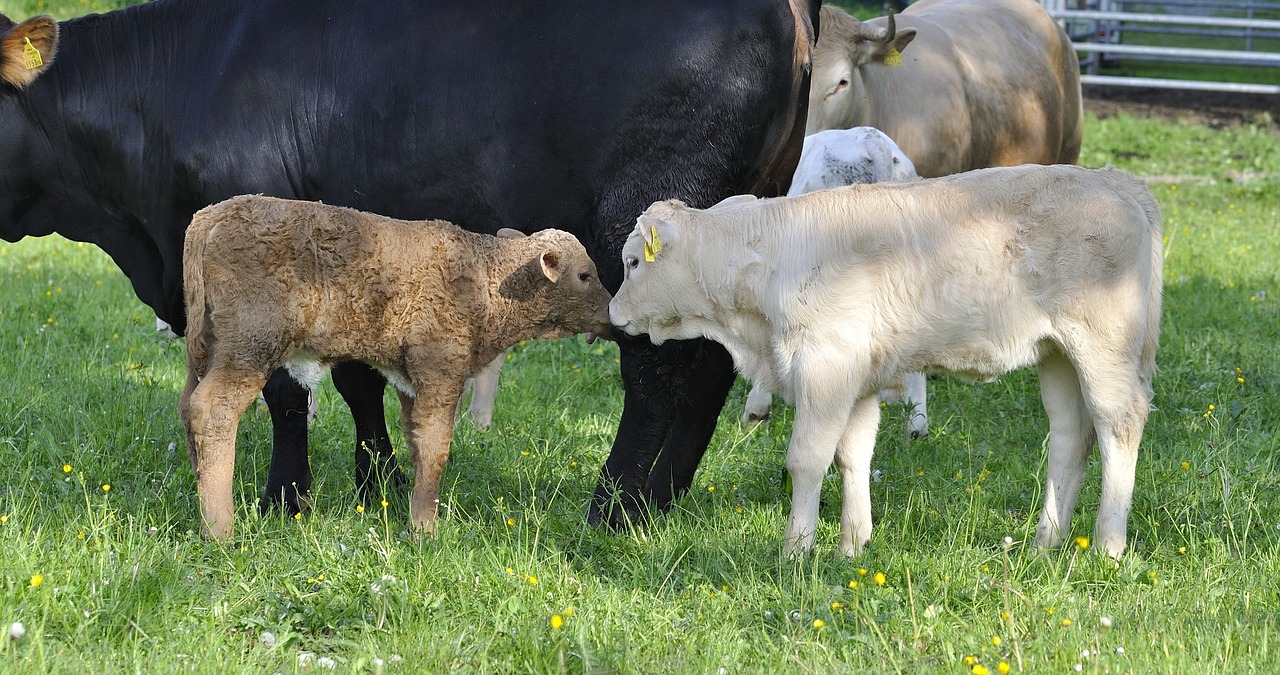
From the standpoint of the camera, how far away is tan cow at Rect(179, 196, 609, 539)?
420cm

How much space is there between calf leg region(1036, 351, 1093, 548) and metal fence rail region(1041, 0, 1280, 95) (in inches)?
446

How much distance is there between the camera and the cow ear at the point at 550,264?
447 centimetres

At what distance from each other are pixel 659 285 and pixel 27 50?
103 inches

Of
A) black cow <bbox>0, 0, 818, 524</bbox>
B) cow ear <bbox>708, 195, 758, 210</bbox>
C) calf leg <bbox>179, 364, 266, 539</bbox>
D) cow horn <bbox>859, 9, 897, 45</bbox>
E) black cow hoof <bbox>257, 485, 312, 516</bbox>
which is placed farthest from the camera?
cow horn <bbox>859, 9, 897, 45</bbox>

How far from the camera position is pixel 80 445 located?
5395 mm

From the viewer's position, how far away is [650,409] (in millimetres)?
4867

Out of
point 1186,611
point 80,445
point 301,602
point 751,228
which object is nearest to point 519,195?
point 751,228

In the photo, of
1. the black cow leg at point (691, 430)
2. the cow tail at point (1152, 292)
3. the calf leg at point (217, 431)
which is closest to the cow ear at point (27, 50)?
the calf leg at point (217, 431)

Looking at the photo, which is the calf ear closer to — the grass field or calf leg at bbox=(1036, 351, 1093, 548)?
the grass field

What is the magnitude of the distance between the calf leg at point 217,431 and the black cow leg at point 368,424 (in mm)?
768

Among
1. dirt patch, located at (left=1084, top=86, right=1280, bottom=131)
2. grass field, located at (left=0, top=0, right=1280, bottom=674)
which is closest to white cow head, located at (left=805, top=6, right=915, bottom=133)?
grass field, located at (left=0, top=0, right=1280, bottom=674)

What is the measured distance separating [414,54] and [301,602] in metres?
2.00

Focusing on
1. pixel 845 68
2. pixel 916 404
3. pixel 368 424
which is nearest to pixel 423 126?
pixel 368 424

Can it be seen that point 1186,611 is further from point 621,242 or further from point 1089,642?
point 621,242
